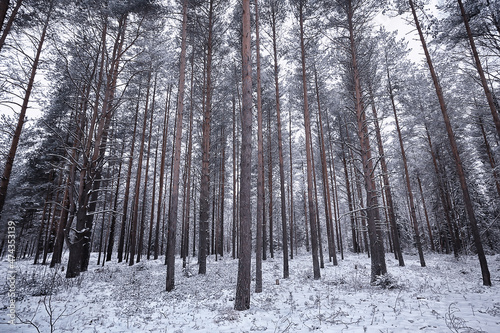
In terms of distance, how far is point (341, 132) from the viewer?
18500 mm

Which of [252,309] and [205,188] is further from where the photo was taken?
[205,188]

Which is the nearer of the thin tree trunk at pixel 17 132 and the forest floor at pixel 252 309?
the forest floor at pixel 252 309

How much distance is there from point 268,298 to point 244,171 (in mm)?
4132

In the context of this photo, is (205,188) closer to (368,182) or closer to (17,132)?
(368,182)

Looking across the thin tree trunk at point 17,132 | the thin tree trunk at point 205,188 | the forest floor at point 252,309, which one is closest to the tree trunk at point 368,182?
the forest floor at point 252,309

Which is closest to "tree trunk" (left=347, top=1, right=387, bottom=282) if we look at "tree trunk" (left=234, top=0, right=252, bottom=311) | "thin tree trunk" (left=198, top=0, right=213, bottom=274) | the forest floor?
the forest floor

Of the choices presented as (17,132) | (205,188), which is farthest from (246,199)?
(17,132)

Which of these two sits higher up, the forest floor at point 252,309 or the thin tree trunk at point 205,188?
the thin tree trunk at point 205,188

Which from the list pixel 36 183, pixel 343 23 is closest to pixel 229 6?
pixel 343 23

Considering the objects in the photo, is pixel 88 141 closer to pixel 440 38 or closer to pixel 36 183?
pixel 440 38

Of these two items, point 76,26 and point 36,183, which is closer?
point 76,26

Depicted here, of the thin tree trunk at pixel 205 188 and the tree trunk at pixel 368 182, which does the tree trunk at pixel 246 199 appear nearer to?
the tree trunk at pixel 368 182

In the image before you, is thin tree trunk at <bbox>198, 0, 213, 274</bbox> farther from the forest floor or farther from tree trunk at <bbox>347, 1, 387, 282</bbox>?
tree trunk at <bbox>347, 1, 387, 282</bbox>

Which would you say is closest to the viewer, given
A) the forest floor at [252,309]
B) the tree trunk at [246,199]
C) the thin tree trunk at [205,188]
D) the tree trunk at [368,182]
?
the forest floor at [252,309]
